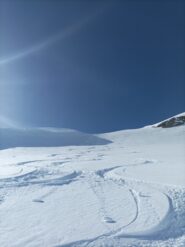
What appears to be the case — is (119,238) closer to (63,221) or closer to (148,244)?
(148,244)

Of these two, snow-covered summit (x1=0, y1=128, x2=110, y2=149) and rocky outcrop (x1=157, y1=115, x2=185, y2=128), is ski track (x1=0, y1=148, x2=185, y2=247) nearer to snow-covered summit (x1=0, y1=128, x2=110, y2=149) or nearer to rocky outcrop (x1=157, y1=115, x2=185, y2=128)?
snow-covered summit (x1=0, y1=128, x2=110, y2=149)

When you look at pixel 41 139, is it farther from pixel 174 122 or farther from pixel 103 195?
pixel 103 195

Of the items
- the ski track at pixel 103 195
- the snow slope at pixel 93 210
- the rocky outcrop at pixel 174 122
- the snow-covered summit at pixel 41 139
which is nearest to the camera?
the snow slope at pixel 93 210

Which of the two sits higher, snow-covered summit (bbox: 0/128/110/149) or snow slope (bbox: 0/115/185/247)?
snow-covered summit (bbox: 0/128/110/149)

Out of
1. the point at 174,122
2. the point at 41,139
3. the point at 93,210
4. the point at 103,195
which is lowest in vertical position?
the point at 93,210

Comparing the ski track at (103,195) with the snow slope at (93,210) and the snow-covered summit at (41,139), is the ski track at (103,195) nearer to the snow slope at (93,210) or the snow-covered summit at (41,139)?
the snow slope at (93,210)

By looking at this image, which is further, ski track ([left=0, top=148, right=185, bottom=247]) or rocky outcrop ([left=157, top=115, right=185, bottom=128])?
rocky outcrop ([left=157, top=115, right=185, bottom=128])

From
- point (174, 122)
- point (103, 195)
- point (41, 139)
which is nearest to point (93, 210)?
point (103, 195)

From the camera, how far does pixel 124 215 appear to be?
199 inches

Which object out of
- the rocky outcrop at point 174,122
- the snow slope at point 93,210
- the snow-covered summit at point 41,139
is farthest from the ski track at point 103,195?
the rocky outcrop at point 174,122

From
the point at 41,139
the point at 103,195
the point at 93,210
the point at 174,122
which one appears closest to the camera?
the point at 93,210

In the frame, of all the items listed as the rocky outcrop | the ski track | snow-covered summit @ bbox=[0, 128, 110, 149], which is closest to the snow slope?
the ski track

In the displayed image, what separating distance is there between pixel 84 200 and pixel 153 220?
1.64 m

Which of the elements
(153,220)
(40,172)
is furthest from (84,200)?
(40,172)
